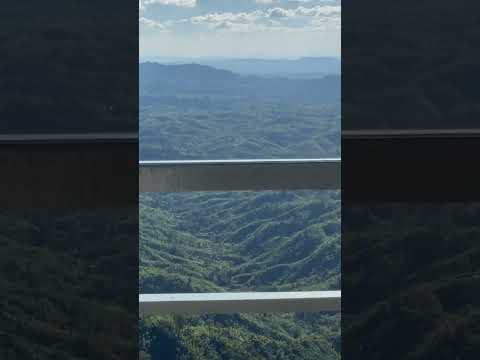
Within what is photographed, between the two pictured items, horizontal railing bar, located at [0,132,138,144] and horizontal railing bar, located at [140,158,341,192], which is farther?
horizontal railing bar, located at [140,158,341,192]

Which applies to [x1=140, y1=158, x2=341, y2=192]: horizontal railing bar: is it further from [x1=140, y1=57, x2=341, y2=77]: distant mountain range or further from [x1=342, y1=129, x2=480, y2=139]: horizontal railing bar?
[x1=140, y1=57, x2=341, y2=77]: distant mountain range

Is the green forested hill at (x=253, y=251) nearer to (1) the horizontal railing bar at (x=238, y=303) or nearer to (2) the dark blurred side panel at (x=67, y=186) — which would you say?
(1) the horizontal railing bar at (x=238, y=303)

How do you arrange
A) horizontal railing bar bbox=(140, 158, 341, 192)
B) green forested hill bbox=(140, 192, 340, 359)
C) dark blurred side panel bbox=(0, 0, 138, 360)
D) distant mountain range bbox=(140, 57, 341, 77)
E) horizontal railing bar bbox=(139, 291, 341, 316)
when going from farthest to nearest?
green forested hill bbox=(140, 192, 340, 359)
distant mountain range bbox=(140, 57, 341, 77)
horizontal railing bar bbox=(139, 291, 341, 316)
horizontal railing bar bbox=(140, 158, 341, 192)
dark blurred side panel bbox=(0, 0, 138, 360)

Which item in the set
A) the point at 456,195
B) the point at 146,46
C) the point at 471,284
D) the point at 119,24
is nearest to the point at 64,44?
the point at 119,24

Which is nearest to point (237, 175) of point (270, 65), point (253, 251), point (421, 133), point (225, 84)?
point (421, 133)

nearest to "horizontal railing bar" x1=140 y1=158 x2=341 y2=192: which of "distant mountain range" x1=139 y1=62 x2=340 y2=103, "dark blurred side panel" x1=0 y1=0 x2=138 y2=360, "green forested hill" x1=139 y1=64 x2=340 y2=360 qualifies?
"dark blurred side panel" x1=0 y1=0 x2=138 y2=360

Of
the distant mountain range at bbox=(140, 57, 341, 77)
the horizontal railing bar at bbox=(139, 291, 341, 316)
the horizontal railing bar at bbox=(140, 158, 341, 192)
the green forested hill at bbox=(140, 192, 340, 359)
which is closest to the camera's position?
the horizontal railing bar at bbox=(140, 158, 341, 192)
